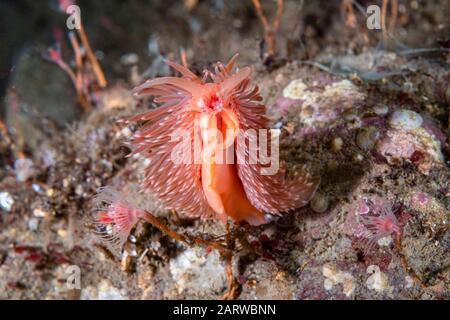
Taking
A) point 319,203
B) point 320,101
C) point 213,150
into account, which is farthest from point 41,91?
point 319,203

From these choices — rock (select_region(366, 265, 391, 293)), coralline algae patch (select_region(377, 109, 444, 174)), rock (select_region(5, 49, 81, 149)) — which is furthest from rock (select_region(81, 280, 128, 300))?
rock (select_region(5, 49, 81, 149))

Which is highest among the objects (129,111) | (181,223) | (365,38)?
(365,38)

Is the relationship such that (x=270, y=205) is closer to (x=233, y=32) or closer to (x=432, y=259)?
(x=432, y=259)

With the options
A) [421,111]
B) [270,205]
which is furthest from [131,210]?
[421,111]

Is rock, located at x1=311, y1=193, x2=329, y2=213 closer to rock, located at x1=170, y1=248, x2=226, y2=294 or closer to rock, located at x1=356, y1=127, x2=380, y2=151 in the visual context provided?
rock, located at x1=356, y1=127, x2=380, y2=151

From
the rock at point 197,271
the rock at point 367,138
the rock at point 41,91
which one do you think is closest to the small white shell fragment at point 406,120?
the rock at point 367,138

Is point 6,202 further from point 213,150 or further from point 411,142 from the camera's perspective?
point 411,142
